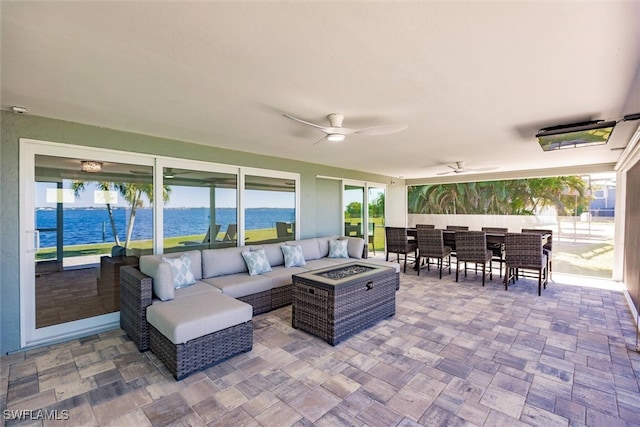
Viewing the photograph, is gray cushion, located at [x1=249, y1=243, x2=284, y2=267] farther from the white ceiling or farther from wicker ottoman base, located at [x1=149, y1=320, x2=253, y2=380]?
the white ceiling

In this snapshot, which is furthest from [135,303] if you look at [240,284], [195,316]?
[240,284]

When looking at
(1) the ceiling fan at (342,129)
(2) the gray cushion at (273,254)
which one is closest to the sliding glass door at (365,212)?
(2) the gray cushion at (273,254)

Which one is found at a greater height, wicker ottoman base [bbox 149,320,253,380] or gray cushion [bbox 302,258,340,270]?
gray cushion [bbox 302,258,340,270]

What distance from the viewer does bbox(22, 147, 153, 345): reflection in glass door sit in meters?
3.13

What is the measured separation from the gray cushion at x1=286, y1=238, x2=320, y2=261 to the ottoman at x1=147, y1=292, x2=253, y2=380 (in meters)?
→ 2.38

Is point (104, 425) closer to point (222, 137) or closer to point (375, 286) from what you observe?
point (375, 286)

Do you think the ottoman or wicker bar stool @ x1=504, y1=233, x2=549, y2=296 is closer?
the ottoman

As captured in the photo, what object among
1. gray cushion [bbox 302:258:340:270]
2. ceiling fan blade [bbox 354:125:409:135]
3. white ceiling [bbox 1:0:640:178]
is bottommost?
gray cushion [bbox 302:258:340:270]

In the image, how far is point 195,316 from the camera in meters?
2.60

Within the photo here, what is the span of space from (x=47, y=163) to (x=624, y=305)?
26.5ft

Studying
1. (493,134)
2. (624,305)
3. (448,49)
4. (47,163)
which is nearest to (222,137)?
(47,163)

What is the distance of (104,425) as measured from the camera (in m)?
1.94

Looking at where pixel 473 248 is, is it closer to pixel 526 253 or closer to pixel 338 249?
pixel 526 253

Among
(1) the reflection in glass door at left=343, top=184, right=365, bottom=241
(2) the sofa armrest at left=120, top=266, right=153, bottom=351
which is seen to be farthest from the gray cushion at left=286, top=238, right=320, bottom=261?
(2) the sofa armrest at left=120, top=266, right=153, bottom=351
